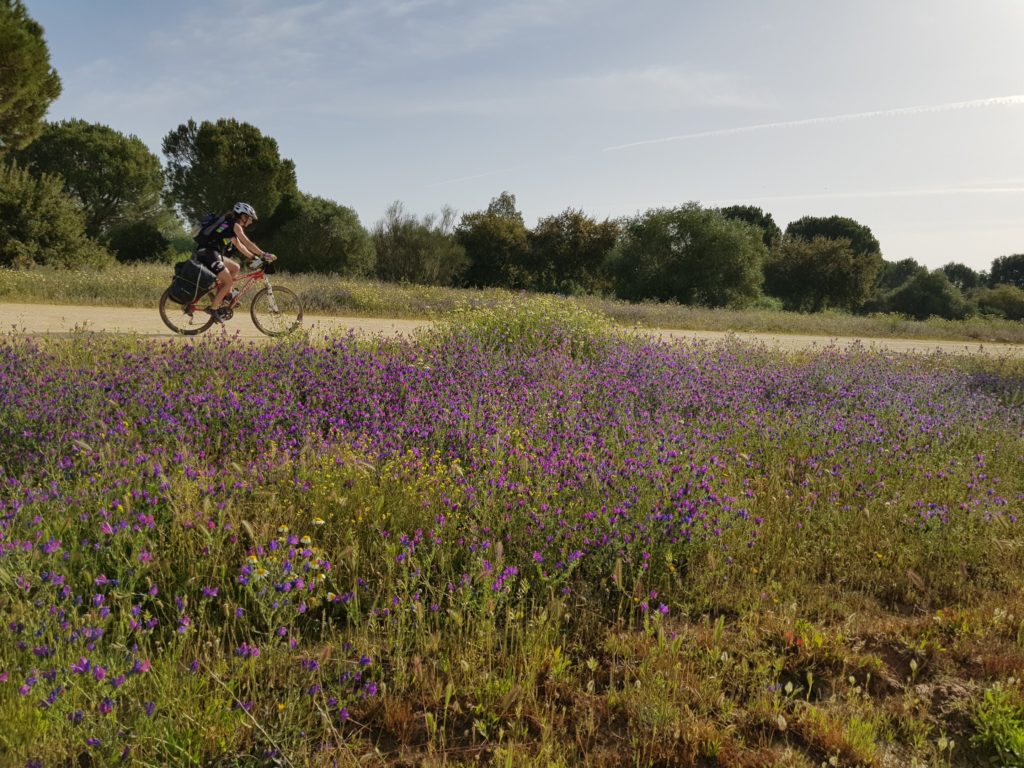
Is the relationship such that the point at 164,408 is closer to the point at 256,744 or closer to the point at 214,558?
the point at 214,558

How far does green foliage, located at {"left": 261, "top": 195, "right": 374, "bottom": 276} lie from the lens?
119 feet

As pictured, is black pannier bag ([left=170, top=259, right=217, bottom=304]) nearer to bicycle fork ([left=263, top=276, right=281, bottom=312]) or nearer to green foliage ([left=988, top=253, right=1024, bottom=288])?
bicycle fork ([left=263, top=276, right=281, bottom=312])

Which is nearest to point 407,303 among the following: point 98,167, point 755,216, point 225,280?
point 225,280

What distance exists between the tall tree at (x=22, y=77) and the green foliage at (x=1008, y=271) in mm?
96356

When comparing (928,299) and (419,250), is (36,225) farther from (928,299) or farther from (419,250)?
(928,299)

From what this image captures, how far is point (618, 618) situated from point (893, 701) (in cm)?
115

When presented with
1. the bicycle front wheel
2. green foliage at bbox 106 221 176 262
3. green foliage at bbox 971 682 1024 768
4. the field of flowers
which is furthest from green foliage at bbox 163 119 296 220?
green foliage at bbox 971 682 1024 768

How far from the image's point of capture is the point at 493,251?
3681 centimetres

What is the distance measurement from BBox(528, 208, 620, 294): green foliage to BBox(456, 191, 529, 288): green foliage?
0.84 meters

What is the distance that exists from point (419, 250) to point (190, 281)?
79.5ft

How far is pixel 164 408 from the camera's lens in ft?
16.3

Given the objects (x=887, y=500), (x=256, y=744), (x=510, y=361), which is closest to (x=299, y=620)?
(x=256, y=744)

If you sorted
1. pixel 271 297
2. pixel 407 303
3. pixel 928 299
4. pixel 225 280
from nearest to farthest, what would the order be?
1. pixel 225 280
2. pixel 271 297
3. pixel 407 303
4. pixel 928 299

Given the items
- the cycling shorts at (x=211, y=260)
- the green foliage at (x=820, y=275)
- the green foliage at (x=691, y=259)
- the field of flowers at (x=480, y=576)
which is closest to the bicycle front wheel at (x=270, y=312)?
the cycling shorts at (x=211, y=260)
